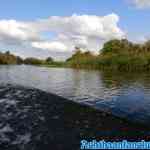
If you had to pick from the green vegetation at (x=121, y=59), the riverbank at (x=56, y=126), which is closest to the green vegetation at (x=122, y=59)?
the green vegetation at (x=121, y=59)

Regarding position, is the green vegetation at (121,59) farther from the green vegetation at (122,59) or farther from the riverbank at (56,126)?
the riverbank at (56,126)

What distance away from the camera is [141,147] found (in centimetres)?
832

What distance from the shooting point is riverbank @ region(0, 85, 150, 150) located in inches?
349

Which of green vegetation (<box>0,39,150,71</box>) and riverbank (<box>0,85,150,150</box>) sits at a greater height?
green vegetation (<box>0,39,150,71</box>)

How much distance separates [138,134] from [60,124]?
10.4ft

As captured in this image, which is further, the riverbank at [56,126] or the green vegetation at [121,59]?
the green vegetation at [121,59]

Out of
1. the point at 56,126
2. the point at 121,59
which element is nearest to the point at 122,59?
the point at 121,59

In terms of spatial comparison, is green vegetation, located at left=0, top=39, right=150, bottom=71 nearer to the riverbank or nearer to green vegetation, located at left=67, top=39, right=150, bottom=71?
green vegetation, located at left=67, top=39, right=150, bottom=71

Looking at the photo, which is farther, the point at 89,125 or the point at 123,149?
the point at 89,125

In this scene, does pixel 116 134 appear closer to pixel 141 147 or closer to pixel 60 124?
pixel 141 147

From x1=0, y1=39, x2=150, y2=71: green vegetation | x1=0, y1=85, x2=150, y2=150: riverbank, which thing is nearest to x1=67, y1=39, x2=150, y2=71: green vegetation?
x1=0, y1=39, x2=150, y2=71: green vegetation

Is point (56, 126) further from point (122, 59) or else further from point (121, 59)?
point (121, 59)

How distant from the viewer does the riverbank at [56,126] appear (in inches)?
349

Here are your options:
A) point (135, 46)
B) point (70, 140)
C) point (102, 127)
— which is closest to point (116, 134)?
point (102, 127)
